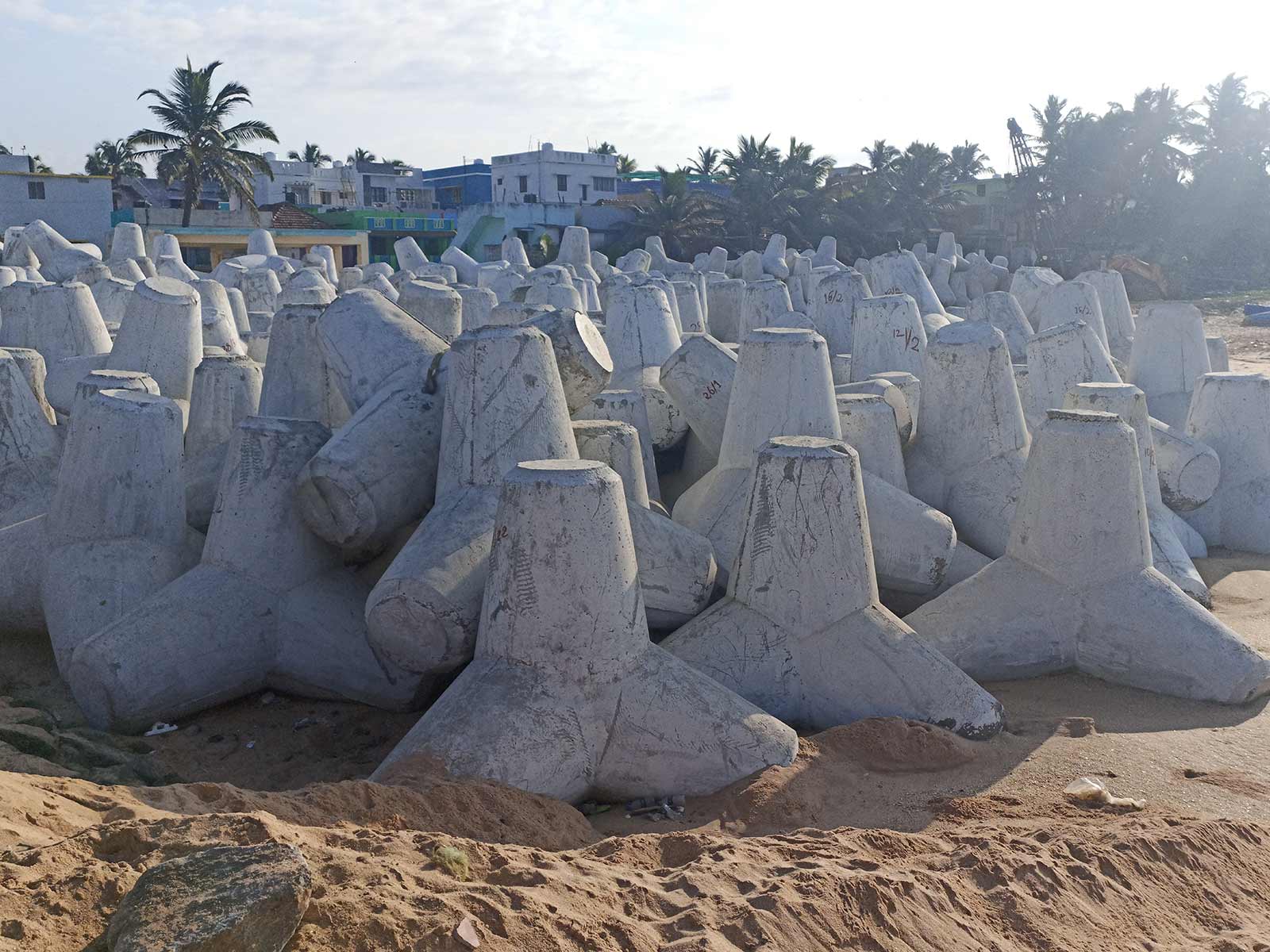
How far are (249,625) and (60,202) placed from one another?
2272cm

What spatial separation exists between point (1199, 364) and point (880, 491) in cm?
422

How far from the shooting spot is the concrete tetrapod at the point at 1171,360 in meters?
8.36

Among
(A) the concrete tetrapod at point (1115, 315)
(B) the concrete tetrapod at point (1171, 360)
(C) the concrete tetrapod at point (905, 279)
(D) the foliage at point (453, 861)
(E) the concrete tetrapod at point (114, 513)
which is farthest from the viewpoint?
(C) the concrete tetrapod at point (905, 279)

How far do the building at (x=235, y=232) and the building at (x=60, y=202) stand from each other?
1.82 ft

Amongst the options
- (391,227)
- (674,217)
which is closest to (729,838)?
(674,217)

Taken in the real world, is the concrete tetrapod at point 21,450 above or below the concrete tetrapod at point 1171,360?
below

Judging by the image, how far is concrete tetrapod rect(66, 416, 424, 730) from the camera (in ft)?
15.2

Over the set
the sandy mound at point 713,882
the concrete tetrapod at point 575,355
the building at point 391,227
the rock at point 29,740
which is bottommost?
the rock at point 29,740

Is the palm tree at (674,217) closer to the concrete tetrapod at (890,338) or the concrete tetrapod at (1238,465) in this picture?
the concrete tetrapod at (890,338)

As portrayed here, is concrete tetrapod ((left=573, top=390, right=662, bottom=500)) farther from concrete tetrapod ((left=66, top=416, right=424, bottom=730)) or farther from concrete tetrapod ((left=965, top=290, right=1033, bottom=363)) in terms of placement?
concrete tetrapod ((left=965, top=290, right=1033, bottom=363))

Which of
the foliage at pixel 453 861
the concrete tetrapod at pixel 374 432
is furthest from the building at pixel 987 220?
the foliage at pixel 453 861

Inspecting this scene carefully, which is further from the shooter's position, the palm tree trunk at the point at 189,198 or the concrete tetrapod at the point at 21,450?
the palm tree trunk at the point at 189,198

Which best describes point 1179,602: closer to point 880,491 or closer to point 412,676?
point 880,491

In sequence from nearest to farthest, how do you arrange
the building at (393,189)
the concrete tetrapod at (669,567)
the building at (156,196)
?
the concrete tetrapod at (669,567)
the building at (156,196)
the building at (393,189)
